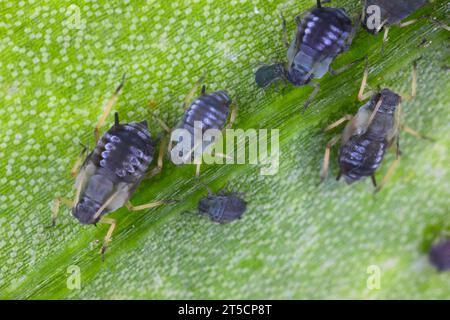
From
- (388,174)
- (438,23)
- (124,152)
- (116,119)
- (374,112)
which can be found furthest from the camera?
(388,174)

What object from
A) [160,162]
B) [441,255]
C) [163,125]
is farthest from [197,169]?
[441,255]

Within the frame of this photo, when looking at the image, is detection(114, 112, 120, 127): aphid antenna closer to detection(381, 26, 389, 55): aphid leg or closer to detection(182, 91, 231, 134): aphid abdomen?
detection(182, 91, 231, 134): aphid abdomen

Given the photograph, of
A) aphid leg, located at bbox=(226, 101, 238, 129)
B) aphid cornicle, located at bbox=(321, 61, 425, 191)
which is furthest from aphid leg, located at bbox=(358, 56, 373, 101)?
aphid leg, located at bbox=(226, 101, 238, 129)

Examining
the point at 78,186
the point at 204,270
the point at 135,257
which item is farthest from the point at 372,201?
the point at 78,186

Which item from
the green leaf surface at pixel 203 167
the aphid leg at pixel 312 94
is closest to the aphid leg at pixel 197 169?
the green leaf surface at pixel 203 167

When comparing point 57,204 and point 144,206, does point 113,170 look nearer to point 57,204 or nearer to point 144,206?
point 144,206

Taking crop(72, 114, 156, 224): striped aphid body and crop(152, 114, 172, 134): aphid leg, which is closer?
crop(72, 114, 156, 224): striped aphid body
